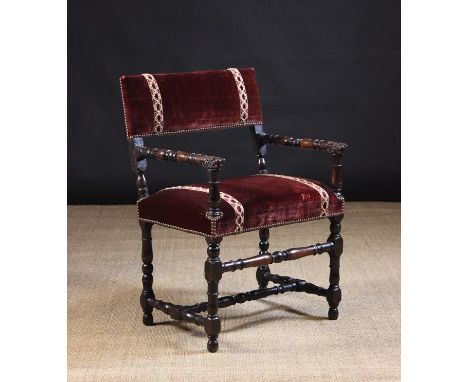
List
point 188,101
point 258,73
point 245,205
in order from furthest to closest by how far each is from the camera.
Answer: point 258,73 < point 188,101 < point 245,205

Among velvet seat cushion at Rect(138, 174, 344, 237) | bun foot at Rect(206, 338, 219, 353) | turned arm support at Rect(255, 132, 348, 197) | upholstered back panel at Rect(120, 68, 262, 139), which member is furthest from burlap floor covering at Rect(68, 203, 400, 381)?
upholstered back panel at Rect(120, 68, 262, 139)

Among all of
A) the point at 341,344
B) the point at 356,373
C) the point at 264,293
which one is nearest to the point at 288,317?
the point at 264,293

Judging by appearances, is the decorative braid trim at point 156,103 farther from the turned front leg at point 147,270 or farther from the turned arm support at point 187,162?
the turned front leg at point 147,270

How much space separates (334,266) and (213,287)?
2.06 ft

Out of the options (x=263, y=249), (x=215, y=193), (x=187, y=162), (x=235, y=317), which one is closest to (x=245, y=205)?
(x=215, y=193)

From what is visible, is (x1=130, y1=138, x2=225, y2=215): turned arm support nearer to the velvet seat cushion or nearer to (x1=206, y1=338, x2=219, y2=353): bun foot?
the velvet seat cushion

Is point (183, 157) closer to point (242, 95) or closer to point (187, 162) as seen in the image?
point (187, 162)

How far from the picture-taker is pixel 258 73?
5.92 meters

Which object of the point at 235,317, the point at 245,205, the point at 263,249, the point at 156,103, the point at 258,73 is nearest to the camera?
the point at 245,205

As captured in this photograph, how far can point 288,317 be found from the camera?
3.55 m

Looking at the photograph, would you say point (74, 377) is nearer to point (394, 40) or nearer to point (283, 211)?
point (283, 211)

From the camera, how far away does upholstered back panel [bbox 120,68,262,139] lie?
3299 mm

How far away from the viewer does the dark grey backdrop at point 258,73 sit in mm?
5855

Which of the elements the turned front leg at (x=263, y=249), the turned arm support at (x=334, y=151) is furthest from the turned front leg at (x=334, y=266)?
the turned front leg at (x=263, y=249)
